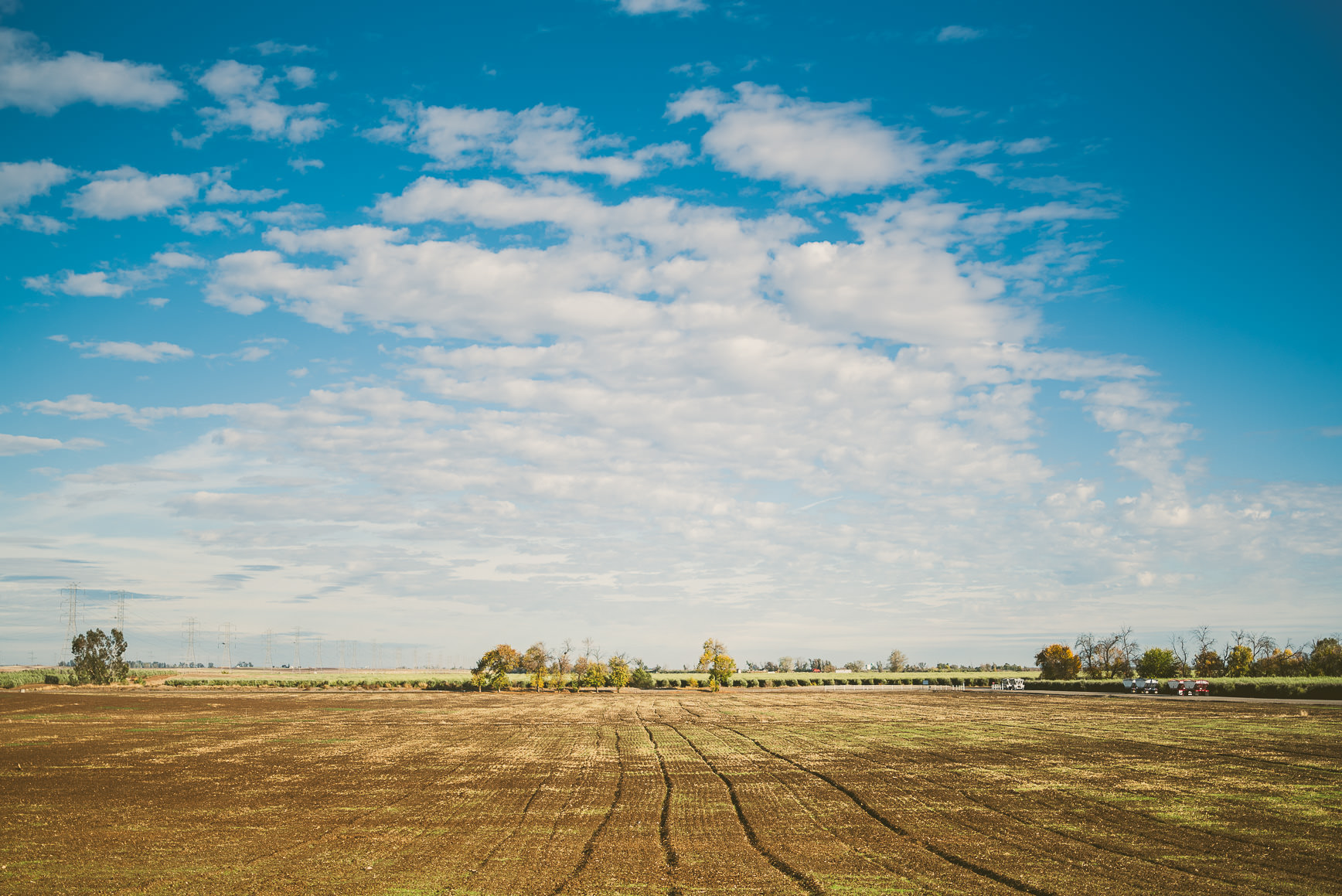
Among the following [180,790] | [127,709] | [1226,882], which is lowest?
[127,709]

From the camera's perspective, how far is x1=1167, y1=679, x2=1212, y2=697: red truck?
74.1m

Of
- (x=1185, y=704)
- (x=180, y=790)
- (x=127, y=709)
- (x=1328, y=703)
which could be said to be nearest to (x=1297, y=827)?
(x=180, y=790)

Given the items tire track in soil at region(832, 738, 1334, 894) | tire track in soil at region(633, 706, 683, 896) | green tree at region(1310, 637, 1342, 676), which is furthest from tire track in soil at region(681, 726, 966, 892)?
green tree at region(1310, 637, 1342, 676)

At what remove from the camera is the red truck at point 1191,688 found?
243 ft

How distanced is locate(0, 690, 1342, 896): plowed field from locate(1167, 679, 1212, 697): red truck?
35.7 metres

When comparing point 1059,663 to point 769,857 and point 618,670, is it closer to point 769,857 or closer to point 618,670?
point 618,670

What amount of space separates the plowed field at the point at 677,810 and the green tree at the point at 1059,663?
9499 cm

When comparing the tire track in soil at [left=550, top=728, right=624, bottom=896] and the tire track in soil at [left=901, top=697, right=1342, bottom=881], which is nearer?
the tire track in soil at [left=550, top=728, right=624, bottom=896]

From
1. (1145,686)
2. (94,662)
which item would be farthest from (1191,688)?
(94,662)

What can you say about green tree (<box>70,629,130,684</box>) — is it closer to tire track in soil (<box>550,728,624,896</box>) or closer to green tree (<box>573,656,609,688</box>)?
green tree (<box>573,656,609,688</box>)

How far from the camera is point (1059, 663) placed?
132500mm

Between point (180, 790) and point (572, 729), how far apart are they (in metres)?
22.6

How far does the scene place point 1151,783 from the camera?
23.4m

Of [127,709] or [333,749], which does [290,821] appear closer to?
[333,749]
